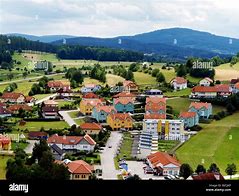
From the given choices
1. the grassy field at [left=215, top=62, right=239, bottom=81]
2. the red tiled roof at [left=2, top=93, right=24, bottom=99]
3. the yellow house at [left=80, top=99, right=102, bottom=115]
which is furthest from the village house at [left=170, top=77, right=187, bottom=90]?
the red tiled roof at [left=2, top=93, right=24, bottom=99]

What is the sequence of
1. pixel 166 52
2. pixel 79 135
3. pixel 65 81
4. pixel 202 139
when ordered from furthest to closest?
1. pixel 166 52
2. pixel 65 81
3. pixel 79 135
4. pixel 202 139

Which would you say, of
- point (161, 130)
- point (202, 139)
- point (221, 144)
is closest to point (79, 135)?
point (161, 130)

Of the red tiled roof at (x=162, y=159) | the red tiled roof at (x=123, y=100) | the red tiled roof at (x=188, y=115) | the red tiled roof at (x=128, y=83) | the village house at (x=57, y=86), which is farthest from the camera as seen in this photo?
the village house at (x=57, y=86)

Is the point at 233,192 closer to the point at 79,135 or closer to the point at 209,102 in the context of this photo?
the point at 79,135

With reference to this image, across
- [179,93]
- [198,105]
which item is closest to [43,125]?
[198,105]

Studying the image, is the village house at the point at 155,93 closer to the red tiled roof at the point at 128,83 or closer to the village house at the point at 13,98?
the red tiled roof at the point at 128,83

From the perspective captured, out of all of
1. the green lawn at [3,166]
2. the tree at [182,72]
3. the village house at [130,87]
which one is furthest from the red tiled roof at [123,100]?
the green lawn at [3,166]

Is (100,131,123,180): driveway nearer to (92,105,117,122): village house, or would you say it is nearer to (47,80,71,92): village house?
(92,105,117,122): village house
